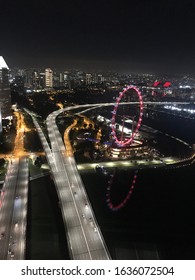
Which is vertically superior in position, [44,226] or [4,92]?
[4,92]

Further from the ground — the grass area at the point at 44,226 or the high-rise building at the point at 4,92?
the high-rise building at the point at 4,92

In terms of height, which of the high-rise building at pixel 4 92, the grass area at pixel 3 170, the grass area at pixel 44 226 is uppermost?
the high-rise building at pixel 4 92

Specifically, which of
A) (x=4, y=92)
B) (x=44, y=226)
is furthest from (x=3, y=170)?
(x=4, y=92)

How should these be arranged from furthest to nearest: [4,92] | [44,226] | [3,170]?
[4,92]
[3,170]
[44,226]

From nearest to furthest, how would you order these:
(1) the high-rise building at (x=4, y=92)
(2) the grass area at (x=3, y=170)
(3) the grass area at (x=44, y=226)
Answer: (3) the grass area at (x=44, y=226) < (2) the grass area at (x=3, y=170) < (1) the high-rise building at (x=4, y=92)

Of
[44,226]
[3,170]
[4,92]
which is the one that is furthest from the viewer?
[4,92]

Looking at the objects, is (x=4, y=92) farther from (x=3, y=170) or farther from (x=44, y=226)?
(x=44, y=226)

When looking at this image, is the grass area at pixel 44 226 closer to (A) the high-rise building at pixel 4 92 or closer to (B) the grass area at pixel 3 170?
(B) the grass area at pixel 3 170

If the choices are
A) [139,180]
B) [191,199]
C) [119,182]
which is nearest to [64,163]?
[119,182]

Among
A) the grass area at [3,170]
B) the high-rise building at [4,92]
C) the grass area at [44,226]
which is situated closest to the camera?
the grass area at [44,226]

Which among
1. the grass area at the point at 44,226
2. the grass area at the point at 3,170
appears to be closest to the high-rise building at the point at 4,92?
the grass area at the point at 3,170

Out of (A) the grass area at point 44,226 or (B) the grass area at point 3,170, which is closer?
(A) the grass area at point 44,226
